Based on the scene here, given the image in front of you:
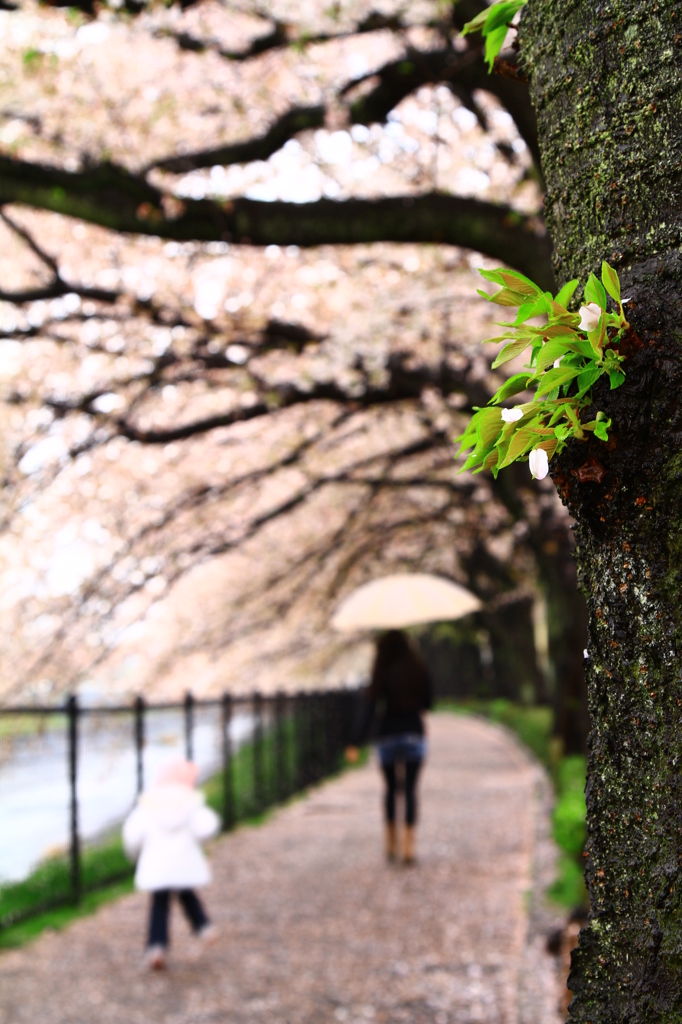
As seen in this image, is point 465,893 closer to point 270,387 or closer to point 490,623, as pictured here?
point 270,387

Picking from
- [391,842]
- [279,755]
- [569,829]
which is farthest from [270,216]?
[279,755]

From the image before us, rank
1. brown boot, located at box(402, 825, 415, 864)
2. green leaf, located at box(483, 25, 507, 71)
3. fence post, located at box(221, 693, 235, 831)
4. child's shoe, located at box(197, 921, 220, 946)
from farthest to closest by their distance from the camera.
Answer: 1. fence post, located at box(221, 693, 235, 831)
2. brown boot, located at box(402, 825, 415, 864)
3. child's shoe, located at box(197, 921, 220, 946)
4. green leaf, located at box(483, 25, 507, 71)

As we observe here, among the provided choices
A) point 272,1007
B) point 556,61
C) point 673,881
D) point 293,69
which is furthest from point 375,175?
point 673,881

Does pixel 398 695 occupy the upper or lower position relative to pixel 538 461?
lower

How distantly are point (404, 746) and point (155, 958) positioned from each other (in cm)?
333

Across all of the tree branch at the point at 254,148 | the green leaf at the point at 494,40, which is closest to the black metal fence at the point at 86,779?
the tree branch at the point at 254,148

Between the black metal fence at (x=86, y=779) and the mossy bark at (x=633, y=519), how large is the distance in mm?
5038

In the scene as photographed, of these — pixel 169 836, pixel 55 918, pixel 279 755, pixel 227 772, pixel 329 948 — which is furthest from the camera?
pixel 279 755

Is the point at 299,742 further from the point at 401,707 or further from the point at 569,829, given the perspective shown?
the point at 569,829

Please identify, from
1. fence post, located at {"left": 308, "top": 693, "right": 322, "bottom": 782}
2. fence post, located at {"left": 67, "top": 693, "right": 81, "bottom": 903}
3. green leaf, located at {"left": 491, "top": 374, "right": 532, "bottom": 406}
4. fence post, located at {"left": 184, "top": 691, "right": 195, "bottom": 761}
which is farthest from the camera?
fence post, located at {"left": 308, "top": 693, "right": 322, "bottom": 782}

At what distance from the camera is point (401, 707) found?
28.3 feet

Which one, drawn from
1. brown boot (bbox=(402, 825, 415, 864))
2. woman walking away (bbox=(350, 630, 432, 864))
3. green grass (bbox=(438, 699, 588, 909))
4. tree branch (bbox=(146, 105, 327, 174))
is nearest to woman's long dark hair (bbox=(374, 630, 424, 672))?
woman walking away (bbox=(350, 630, 432, 864))

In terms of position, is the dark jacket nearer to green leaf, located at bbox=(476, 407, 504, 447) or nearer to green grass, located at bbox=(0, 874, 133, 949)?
green grass, located at bbox=(0, 874, 133, 949)

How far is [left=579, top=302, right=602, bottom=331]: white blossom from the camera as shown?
4.65ft
